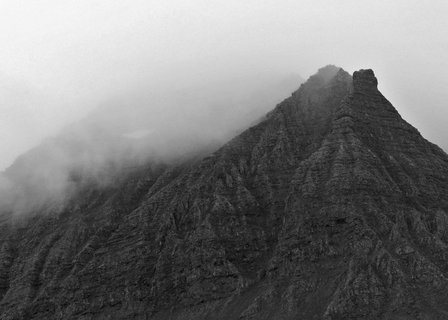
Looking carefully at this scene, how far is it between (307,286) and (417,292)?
34225 millimetres

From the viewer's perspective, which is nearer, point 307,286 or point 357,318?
point 357,318

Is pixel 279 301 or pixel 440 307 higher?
pixel 279 301

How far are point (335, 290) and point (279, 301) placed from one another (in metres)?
18.7

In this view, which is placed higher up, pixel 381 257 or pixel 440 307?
pixel 381 257

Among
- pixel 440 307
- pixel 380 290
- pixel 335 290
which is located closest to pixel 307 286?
pixel 335 290

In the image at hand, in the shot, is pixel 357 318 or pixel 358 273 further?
pixel 358 273

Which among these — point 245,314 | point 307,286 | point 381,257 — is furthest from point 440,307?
point 245,314

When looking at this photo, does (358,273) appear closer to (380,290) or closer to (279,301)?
(380,290)

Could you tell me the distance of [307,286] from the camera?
200 m

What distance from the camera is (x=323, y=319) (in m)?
183

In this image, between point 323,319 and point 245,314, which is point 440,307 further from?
point 245,314

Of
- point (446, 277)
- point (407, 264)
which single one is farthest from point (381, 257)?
point (446, 277)

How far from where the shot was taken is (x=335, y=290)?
193 meters

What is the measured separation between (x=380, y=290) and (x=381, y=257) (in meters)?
13.3
